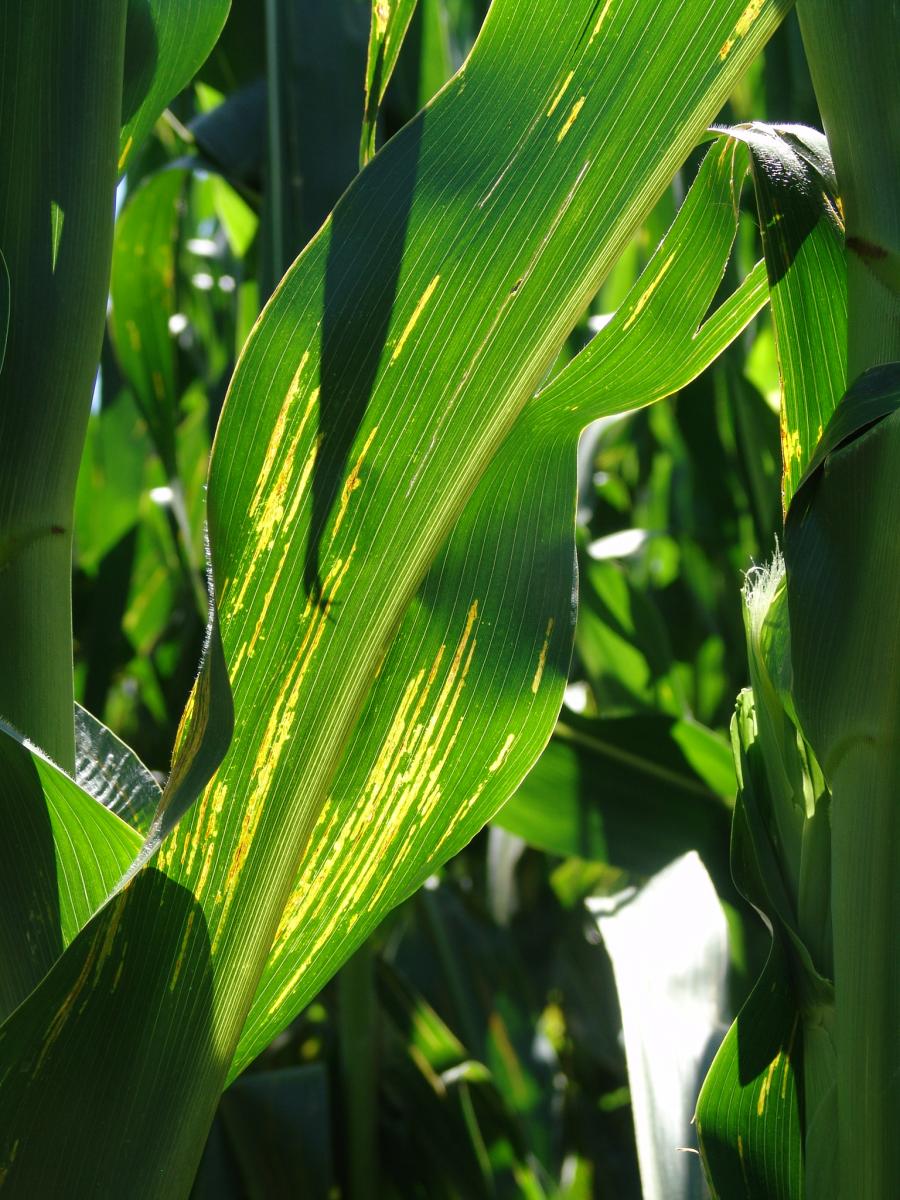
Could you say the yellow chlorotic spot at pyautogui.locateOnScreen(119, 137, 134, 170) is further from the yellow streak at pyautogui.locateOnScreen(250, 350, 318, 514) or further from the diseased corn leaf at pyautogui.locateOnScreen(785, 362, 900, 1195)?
the diseased corn leaf at pyautogui.locateOnScreen(785, 362, 900, 1195)

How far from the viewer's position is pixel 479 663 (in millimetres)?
344

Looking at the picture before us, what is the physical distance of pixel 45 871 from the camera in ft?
1.01

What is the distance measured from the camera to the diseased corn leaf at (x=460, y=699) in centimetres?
34

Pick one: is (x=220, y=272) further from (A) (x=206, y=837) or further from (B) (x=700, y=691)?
(A) (x=206, y=837)

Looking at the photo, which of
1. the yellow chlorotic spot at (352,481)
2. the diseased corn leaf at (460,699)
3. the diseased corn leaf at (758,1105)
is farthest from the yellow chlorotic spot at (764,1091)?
the yellow chlorotic spot at (352,481)

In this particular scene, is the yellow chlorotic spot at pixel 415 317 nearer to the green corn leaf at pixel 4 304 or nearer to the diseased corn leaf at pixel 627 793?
the green corn leaf at pixel 4 304

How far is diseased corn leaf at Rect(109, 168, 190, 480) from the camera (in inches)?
27.0

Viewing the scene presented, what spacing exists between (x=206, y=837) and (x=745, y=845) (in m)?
0.18

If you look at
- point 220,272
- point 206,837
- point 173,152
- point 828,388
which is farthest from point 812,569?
point 220,272

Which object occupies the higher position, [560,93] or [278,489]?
[560,93]

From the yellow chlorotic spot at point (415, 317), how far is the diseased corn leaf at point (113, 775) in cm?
18

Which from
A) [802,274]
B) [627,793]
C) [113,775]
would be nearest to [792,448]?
[802,274]

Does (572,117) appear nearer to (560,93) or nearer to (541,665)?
(560,93)

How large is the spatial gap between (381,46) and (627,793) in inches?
18.9
